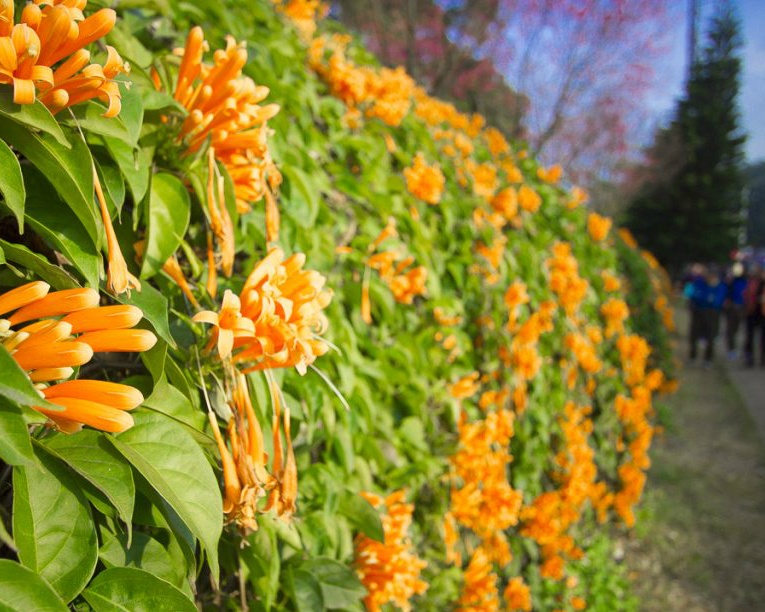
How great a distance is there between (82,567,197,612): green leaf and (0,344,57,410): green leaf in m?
0.29

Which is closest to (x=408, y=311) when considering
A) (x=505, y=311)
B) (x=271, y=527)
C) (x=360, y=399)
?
(x=360, y=399)

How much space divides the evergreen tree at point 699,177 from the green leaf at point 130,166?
2982 cm

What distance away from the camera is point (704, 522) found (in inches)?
198

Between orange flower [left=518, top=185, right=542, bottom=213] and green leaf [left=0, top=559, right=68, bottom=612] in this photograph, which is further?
orange flower [left=518, top=185, right=542, bottom=213]

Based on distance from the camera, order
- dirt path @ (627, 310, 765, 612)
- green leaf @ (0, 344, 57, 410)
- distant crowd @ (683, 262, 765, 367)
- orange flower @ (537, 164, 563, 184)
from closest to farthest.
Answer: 1. green leaf @ (0, 344, 57, 410)
2. dirt path @ (627, 310, 765, 612)
3. orange flower @ (537, 164, 563, 184)
4. distant crowd @ (683, 262, 765, 367)

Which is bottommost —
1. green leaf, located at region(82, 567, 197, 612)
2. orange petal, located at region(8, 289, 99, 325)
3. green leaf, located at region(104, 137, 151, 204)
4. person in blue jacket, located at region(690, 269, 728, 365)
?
person in blue jacket, located at region(690, 269, 728, 365)

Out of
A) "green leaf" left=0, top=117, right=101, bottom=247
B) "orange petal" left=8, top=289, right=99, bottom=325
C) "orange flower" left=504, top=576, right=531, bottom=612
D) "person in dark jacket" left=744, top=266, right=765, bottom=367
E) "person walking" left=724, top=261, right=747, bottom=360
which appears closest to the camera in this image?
"orange petal" left=8, top=289, right=99, bottom=325

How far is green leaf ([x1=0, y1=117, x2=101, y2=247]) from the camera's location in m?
0.82

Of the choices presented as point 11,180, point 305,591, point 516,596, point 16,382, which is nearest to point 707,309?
point 516,596

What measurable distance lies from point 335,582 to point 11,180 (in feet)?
3.30

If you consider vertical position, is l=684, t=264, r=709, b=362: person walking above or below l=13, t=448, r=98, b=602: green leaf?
below

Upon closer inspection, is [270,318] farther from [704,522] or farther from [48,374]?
[704,522]

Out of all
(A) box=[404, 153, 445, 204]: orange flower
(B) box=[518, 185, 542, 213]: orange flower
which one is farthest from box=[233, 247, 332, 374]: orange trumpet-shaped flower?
(B) box=[518, 185, 542, 213]: orange flower

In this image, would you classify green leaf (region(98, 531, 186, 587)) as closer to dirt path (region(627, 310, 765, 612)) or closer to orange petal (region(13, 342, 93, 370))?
orange petal (region(13, 342, 93, 370))
